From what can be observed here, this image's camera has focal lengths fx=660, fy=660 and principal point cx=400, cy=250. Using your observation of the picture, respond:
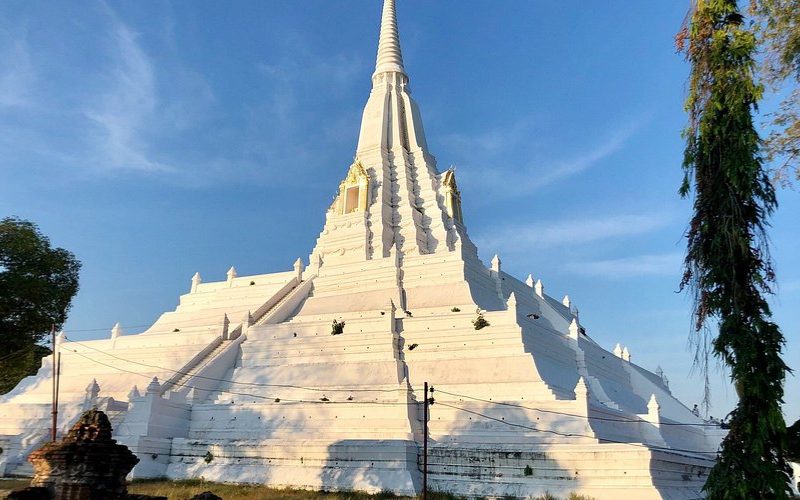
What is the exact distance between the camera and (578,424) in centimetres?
2233

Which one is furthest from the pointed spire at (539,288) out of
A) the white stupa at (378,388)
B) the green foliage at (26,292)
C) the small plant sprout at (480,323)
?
the green foliage at (26,292)

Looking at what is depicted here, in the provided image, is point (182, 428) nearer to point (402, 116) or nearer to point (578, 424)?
point (578, 424)

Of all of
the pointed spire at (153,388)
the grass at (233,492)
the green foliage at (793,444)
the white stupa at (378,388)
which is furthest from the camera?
the pointed spire at (153,388)

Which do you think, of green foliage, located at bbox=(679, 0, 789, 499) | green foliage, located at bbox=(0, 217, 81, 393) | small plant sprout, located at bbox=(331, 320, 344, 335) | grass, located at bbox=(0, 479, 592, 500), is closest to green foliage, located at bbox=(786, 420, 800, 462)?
green foliage, located at bbox=(679, 0, 789, 499)

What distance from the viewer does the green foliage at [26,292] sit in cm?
3184

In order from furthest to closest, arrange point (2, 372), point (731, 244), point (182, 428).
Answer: point (2, 372) → point (182, 428) → point (731, 244)

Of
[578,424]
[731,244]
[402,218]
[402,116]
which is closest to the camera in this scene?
[731,244]

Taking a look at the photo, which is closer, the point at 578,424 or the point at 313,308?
the point at 578,424

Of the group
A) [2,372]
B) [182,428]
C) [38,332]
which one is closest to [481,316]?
[182,428]

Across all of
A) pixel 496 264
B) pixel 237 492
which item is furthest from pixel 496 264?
pixel 237 492

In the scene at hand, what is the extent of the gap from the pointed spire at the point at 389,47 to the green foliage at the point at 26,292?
28671mm

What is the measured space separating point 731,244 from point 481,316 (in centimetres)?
1696

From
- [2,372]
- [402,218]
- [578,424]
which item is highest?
[402,218]

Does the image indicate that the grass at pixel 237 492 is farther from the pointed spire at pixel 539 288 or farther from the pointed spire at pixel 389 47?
the pointed spire at pixel 389 47
